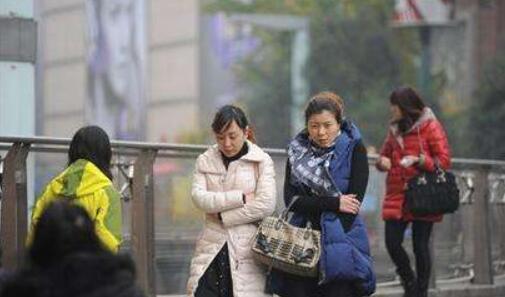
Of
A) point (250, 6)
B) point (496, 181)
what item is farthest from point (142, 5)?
point (250, 6)

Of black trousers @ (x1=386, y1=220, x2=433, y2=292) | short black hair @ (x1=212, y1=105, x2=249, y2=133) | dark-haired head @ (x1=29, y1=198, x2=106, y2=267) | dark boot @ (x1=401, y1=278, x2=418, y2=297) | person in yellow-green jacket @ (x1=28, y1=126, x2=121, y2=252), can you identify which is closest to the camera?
dark-haired head @ (x1=29, y1=198, x2=106, y2=267)

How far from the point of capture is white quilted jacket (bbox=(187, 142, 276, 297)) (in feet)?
27.3

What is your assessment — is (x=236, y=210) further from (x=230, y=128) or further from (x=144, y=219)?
(x=144, y=219)

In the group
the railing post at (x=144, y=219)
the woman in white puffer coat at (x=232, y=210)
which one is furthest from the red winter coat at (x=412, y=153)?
the woman in white puffer coat at (x=232, y=210)

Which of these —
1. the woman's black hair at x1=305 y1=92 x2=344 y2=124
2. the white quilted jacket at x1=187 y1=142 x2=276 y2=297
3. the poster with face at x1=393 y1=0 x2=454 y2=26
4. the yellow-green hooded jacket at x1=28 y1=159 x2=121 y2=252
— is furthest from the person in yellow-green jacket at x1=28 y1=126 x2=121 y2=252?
the poster with face at x1=393 y1=0 x2=454 y2=26

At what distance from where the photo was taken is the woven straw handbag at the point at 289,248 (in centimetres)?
811

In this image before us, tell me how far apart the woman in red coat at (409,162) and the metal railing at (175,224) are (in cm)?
88

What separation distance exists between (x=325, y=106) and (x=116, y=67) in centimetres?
1246

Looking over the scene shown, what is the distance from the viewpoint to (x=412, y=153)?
11.0 metres

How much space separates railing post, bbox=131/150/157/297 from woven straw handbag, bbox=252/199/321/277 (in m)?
2.54

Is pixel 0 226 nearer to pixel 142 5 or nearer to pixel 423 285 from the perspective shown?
pixel 423 285

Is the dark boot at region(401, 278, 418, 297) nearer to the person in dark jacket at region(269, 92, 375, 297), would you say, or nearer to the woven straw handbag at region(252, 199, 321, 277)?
the person in dark jacket at region(269, 92, 375, 297)

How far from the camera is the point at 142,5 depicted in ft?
69.6

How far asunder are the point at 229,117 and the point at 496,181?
704 centimetres
